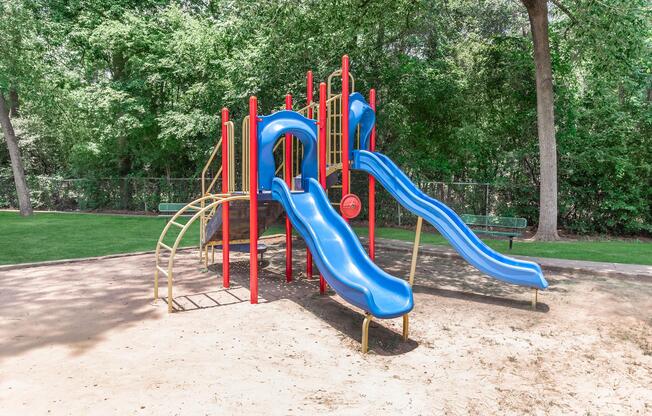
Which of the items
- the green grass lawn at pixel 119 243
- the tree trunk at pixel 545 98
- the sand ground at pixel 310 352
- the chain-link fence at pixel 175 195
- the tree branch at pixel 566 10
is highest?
the tree branch at pixel 566 10

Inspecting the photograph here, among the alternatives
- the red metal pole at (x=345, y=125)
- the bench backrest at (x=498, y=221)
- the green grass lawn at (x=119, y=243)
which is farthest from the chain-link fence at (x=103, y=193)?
the red metal pole at (x=345, y=125)

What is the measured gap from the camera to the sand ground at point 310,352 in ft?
12.3

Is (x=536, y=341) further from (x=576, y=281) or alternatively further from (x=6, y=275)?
(x=6, y=275)

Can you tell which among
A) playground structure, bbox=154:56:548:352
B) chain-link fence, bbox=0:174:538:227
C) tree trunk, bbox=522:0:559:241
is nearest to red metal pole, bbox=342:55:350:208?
playground structure, bbox=154:56:548:352

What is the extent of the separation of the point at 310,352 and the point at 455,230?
3.47 meters

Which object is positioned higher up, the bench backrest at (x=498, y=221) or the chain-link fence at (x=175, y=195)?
the chain-link fence at (x=175, y=195)

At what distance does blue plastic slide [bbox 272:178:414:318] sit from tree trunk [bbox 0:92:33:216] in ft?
60.5

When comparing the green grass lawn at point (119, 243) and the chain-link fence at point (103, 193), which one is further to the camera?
the chain-link fence at point (103, 193)

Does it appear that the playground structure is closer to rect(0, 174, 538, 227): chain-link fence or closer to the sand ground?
the sand ground

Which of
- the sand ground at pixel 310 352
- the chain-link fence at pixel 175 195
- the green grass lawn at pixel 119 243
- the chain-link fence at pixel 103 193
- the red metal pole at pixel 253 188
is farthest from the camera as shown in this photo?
the chain-link fence at pixel 103 193

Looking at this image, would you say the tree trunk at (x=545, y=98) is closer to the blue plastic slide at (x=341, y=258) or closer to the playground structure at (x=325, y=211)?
the playground structure at (x=325, y=211)

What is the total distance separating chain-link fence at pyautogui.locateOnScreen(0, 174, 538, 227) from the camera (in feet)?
53.2

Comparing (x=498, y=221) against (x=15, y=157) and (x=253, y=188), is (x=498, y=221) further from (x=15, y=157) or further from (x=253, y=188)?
(x=15, y=157)

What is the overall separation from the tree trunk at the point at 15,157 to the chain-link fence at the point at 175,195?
395cm
